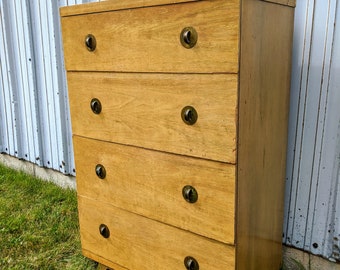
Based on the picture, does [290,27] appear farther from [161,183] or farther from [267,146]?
[161,183]

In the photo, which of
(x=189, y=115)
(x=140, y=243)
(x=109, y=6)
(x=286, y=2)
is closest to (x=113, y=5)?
(x=109, y=6)

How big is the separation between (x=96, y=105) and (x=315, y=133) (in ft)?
3.27

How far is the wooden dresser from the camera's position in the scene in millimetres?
1185

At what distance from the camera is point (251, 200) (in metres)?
1.37

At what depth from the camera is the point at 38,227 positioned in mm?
2320

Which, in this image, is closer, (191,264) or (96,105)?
(191,264)

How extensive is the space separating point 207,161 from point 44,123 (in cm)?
201

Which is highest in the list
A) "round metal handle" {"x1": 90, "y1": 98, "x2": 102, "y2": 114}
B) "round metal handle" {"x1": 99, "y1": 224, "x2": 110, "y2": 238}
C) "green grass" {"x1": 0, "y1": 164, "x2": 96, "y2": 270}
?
"round metal handle" {"x1": 90, "y1": 98, "x2": 102, "y2": 114}

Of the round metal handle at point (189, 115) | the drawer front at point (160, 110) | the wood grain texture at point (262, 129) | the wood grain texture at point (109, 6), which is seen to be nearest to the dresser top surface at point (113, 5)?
the wood grain texture at point (109, 6)

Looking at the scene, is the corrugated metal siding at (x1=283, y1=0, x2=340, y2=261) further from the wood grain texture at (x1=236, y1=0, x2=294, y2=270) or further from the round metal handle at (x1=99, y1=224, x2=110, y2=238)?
the round metal handle at (x1=99, y1=224, x2=110, y2=238)

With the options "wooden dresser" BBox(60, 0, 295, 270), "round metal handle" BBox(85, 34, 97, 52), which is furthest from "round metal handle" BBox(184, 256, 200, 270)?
"round metal handle" BBox(85, 34, 97, 52)

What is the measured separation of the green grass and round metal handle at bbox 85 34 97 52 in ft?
3.79

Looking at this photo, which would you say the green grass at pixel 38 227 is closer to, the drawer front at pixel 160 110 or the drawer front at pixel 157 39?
the drawer front at pixel 160 110

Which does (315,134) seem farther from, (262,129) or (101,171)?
(101,171)
